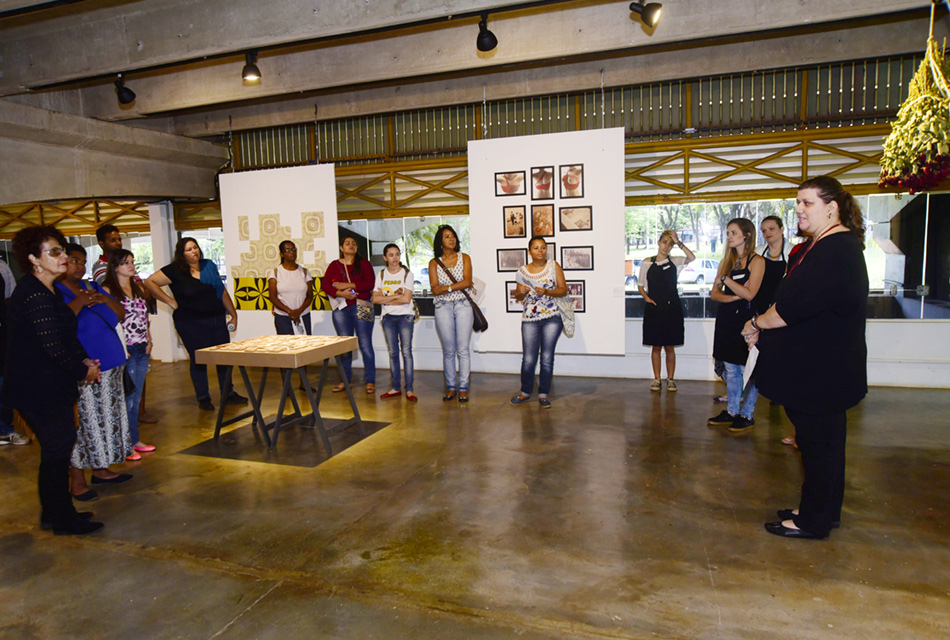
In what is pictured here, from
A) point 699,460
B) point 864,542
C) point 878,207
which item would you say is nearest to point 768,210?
point 878,207

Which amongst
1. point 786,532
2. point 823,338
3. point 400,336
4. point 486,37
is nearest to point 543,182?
point 486,37

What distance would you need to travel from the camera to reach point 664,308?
5.99 metres

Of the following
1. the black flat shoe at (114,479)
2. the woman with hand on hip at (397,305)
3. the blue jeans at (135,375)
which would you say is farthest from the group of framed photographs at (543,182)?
the black flat shoe at (114,479)

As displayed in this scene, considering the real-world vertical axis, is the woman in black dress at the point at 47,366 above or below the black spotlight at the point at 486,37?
below

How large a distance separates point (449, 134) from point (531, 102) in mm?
1092

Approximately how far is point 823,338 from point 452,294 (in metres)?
3.44

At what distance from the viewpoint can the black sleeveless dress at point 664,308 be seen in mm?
5965

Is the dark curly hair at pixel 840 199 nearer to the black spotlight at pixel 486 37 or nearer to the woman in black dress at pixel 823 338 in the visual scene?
the woman in black dress at pixel 823 338

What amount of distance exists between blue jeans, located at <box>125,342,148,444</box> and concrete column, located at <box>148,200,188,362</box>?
3978mm

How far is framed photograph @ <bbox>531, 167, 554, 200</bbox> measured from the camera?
6.25 m

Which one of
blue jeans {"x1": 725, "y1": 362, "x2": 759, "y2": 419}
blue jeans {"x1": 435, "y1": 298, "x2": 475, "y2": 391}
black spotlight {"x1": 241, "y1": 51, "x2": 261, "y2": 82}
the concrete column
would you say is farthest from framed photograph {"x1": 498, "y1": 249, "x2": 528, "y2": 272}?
the concrete column

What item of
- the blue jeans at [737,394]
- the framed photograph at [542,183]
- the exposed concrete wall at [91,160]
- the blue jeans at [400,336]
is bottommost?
the blue jeans at [737,394]

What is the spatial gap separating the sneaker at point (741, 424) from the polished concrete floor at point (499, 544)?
9 centimetres

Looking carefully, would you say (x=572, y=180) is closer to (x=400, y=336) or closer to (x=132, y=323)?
(x=400, y=336)
